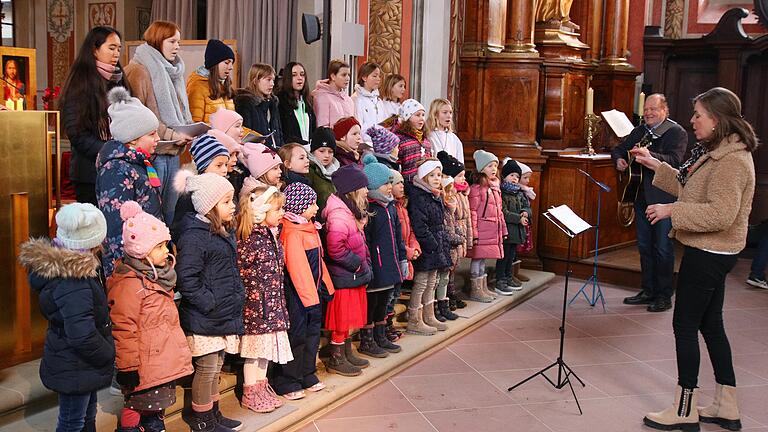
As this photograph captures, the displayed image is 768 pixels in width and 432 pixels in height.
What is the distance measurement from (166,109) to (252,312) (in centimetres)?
125

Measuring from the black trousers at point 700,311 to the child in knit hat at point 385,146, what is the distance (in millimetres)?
2153

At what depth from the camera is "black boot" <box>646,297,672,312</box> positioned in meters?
7.10

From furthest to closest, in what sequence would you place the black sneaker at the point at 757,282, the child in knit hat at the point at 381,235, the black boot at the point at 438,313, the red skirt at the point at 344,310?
the black sneaker at the point at 757,282, the black boot at the point at 438,313, the child in knit hat at the point at 381,235, the red skirt at the point at 344,310

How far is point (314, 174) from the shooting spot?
506cm

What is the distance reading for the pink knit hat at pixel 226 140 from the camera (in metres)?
4.35

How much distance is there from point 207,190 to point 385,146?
2.24 metres

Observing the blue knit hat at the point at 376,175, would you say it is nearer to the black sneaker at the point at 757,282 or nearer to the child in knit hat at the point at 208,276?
the child in knit hat at the point at 208,276

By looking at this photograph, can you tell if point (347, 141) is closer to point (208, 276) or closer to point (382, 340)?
point (382, 340)

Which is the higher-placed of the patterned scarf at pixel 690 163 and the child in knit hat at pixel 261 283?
the patterned scarf at pixel 690 163

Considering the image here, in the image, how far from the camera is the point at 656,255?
718 cm

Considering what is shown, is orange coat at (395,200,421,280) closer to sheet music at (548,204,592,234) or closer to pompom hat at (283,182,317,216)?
sheet music at (548,204,592,234)

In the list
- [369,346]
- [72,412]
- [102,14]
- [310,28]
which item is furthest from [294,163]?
[102,14]

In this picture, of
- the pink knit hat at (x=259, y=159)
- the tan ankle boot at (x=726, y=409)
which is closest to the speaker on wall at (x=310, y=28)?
the pink knit hat at (x=259, y=159)

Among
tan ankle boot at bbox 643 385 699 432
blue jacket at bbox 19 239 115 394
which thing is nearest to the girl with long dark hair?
blue jacket at bbox 19 239 115 394
